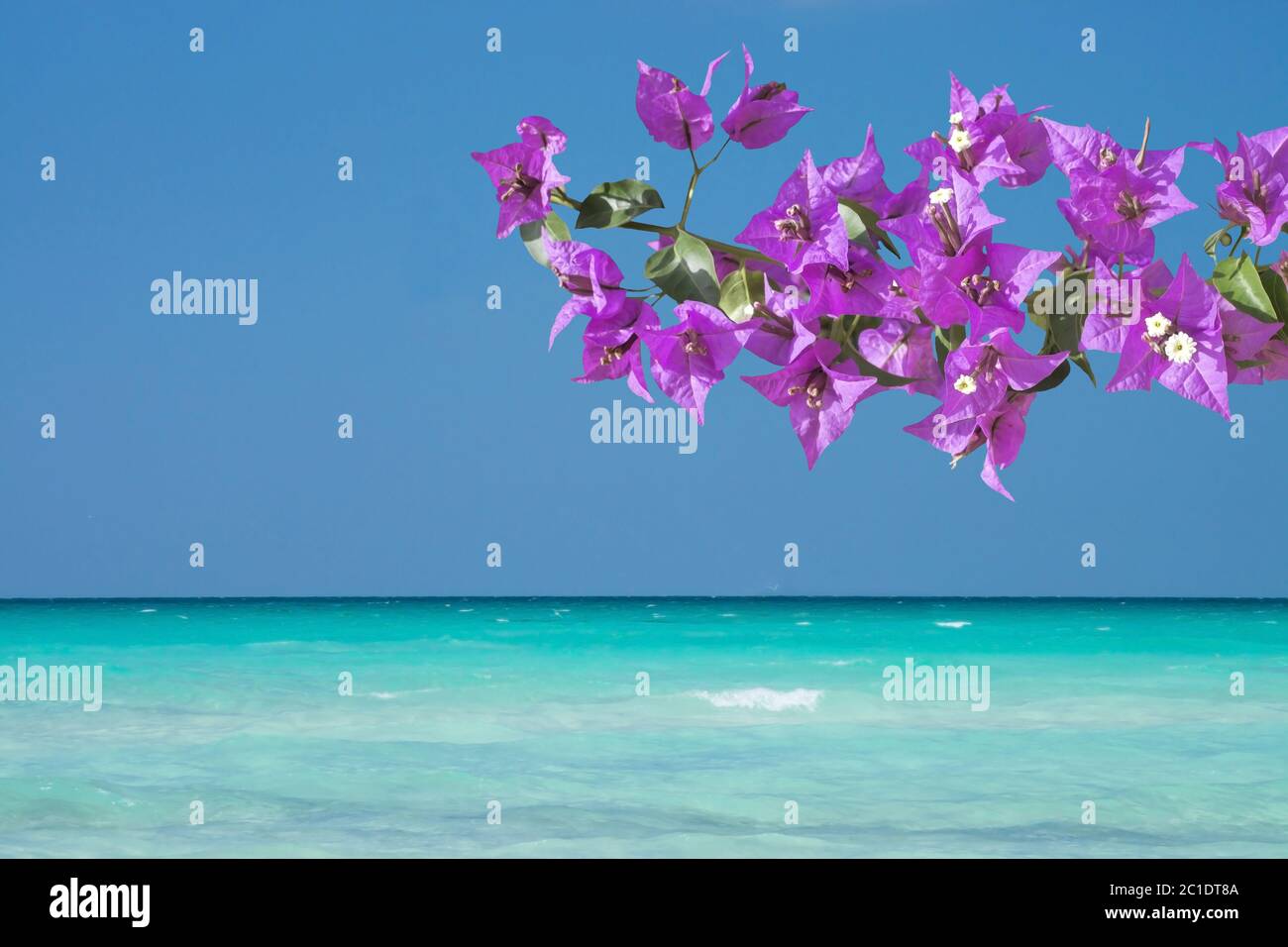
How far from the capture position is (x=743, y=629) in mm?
28016

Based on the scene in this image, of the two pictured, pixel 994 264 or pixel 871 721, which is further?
pixel 871 721

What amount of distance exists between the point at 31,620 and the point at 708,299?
35626 mm

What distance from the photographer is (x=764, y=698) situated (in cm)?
1761

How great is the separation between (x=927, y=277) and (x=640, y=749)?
13048 mm

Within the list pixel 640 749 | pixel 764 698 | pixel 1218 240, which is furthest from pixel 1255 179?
pixel 764 698

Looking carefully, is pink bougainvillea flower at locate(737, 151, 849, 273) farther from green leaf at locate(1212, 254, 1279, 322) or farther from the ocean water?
the ocean water

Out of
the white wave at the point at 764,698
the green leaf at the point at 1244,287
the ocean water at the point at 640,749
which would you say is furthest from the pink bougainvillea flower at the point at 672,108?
the white wave at the point at 764,698

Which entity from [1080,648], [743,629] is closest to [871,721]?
[1080,648]

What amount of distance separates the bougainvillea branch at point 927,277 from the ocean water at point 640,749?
28.9 feet

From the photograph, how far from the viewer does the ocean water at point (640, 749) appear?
9.81 meters

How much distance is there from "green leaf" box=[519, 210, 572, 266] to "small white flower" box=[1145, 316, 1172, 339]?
0.37 metres

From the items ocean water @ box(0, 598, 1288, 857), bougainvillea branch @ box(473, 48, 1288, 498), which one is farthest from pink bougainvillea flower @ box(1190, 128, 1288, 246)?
ocean water @ box(0, 598, 1288, 857)

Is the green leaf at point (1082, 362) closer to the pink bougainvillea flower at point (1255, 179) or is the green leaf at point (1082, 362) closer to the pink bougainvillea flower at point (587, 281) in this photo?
the pink bougainvillea flower at point (1255, 179)
